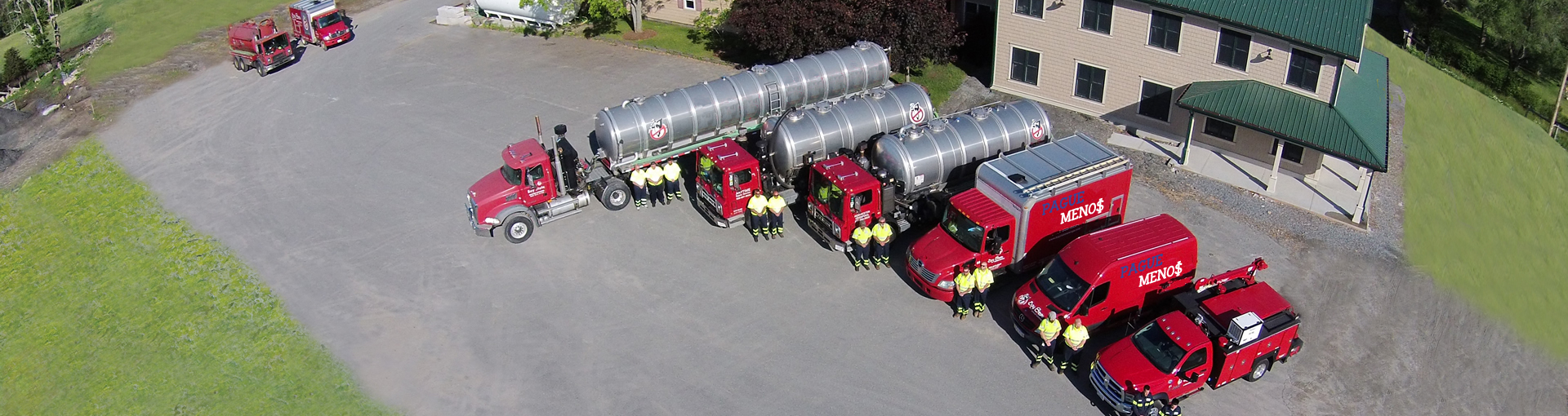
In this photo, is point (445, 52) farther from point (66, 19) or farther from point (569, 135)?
point (66, 19)

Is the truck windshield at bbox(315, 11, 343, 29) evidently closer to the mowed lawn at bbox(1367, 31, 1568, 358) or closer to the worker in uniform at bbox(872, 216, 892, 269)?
the worker in uniform at bbox(872, 216, 892, 269)

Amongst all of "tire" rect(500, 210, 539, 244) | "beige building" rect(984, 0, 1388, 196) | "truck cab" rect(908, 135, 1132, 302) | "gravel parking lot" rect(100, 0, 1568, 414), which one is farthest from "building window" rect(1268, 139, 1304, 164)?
"tire" rect(500, 210, 539, 244)

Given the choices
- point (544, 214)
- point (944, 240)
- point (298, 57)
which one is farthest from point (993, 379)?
point (298, 57)

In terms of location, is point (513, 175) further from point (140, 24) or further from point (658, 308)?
point (140, 24)

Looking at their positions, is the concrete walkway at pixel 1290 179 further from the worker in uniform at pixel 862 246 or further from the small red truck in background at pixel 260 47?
the small red truck in background at pixel 260 47

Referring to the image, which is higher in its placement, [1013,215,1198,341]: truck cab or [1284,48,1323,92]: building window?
[1284,48,1323,92]: building window
